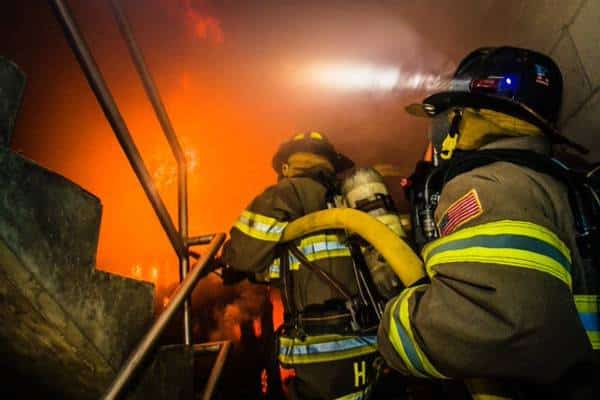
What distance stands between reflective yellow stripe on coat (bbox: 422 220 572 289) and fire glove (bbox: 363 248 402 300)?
108 cm

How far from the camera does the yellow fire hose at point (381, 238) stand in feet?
4.92

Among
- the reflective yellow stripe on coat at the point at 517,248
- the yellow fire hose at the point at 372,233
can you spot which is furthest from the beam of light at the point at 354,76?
the reflective yellow stripe on coat at the point at 517,248

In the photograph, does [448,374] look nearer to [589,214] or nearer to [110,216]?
[589,214]

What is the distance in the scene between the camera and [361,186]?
108 inches

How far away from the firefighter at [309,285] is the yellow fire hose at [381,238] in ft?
0.60

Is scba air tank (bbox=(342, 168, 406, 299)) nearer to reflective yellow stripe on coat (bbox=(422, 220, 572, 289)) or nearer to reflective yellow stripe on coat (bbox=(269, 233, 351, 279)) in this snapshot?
reflective yellow stripe on coat (bbox=(269, 233, 351, 279))

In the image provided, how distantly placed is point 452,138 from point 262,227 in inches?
59.2

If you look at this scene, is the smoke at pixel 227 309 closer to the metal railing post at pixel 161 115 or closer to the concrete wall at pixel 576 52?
the metal railing post at pixel 161 115

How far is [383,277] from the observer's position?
7.93ft

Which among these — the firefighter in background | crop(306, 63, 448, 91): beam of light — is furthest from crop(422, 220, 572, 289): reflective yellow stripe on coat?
crop(306, 63, 448, 91): beam of light

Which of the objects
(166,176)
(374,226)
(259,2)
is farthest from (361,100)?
(166,176)

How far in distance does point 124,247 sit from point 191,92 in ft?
25.2

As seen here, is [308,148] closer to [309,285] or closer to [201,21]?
[309,285]

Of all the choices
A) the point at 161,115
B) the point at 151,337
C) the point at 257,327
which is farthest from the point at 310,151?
the point at 257,327
